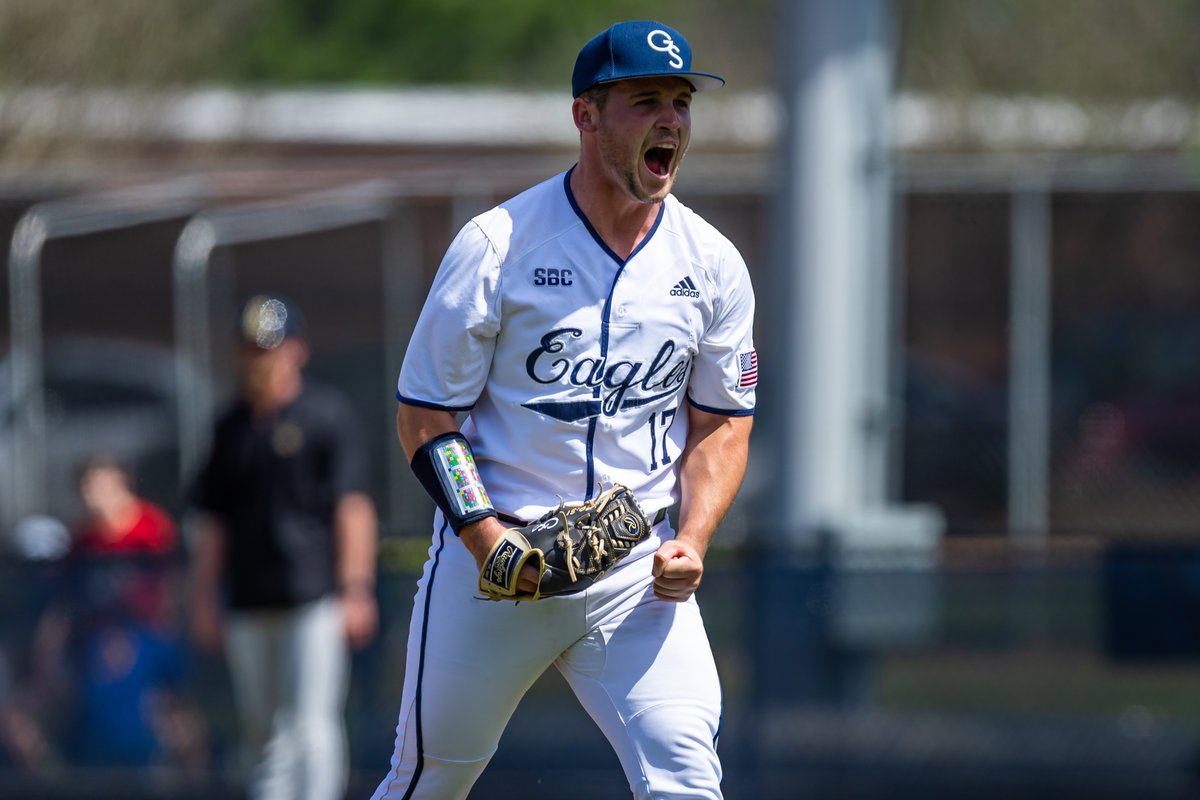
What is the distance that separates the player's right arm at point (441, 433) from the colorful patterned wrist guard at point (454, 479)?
0.02m

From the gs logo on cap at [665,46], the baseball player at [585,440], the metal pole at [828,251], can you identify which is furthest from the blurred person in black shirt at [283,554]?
the gs logo on cap at [665,46]

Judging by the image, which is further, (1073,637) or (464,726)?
(1073,637)

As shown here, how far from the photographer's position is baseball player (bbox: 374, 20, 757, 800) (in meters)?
3.85

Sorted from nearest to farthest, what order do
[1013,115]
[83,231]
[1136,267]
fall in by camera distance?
[83,231], [1136,267], [1013,115]

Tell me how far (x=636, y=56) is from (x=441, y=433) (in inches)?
38.4

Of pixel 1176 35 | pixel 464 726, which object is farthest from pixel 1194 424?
pixel 464 726

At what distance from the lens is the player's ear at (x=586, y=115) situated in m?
3.90

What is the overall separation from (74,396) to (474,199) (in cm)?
293

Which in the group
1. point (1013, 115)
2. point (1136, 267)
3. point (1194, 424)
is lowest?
point (1194, 424)

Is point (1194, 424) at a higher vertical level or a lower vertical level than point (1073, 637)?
higher

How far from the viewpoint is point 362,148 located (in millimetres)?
→ 18375

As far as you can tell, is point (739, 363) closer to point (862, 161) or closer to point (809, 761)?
point (809, 761)

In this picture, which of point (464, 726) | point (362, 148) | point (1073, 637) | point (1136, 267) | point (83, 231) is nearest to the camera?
point (464, 726)

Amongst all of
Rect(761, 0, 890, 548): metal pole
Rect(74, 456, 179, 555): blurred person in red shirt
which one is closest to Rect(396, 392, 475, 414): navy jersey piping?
Rect(74, 456, 179, 555): blurred person in red shirt
